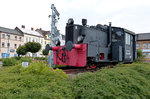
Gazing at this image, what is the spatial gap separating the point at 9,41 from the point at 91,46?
34.8 metres

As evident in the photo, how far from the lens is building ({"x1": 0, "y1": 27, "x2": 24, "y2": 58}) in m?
33.8

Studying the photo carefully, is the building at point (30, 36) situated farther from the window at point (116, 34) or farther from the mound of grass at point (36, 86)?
the mound of grass at point (36, 86)

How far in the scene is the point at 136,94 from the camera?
155 inches

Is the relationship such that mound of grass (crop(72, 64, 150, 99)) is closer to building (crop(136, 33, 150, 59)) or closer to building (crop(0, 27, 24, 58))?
building (crop(136, 33, 150, 59))

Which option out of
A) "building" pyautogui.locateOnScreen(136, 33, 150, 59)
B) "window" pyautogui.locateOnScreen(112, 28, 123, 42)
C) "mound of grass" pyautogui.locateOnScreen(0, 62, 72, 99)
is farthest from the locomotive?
"building" pyautogui.locateOnScreen(136, 33, 150, 59)

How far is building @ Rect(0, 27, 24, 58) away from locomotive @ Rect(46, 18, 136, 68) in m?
29.6

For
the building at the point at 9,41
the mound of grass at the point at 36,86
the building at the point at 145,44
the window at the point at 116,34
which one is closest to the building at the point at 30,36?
the building at the point at 9,41

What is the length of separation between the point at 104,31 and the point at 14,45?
34.4m

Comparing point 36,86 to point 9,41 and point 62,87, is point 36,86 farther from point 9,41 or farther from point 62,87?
point 9,41

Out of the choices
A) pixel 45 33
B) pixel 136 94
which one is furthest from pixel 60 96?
pixel 45 33

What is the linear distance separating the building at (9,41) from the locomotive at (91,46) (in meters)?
29.6

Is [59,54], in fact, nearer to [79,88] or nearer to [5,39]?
[79,88]

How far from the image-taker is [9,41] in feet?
117

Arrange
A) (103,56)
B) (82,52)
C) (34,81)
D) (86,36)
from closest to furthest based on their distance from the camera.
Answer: (34,81) < (82,52) < (86,36) < (103,56)
